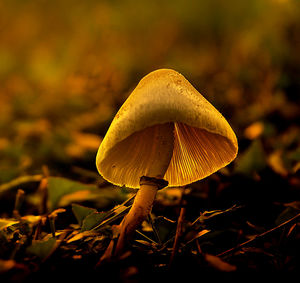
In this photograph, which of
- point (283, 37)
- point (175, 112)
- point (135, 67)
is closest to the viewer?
point (175, 112)

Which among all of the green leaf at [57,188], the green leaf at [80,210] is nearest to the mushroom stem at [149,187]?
the green leaf at [80,210]

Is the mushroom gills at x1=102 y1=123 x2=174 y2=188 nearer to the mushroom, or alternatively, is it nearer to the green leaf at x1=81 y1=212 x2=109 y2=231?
the mushroom

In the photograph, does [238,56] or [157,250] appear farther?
[238,56]

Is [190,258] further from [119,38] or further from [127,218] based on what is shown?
[119,38]

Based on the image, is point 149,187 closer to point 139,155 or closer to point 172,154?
point 172,154

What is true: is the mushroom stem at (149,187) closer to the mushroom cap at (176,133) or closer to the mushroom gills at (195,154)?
the mushroom cap at (176,133)

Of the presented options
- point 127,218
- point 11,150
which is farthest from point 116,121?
point 11,150
